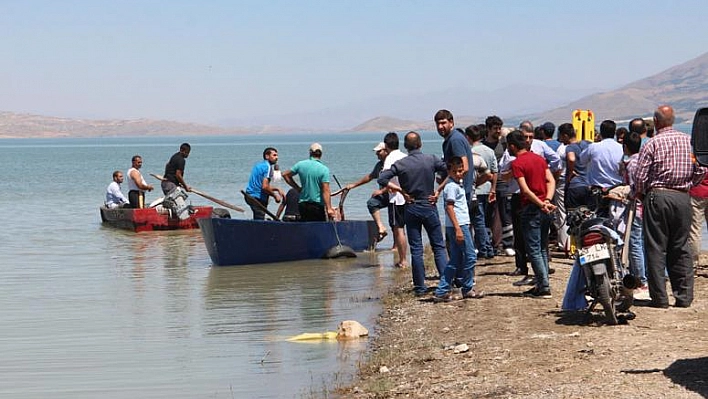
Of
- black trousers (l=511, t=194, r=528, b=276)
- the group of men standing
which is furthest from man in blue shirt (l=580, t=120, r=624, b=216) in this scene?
the group of men standing

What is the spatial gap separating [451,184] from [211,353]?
8.80 ft

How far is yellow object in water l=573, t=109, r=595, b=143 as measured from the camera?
15.1 m

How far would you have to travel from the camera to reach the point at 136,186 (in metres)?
24.4

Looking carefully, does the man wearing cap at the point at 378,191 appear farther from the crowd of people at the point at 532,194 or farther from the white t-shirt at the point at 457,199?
the white t-shirt at the point at 457,199

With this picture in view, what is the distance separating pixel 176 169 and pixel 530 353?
13984mm

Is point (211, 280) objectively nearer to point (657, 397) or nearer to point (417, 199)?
point (417, 199)

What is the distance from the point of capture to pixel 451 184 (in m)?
11.0

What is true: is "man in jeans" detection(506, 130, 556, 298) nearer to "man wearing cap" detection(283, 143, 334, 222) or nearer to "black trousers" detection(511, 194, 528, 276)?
"black trousers" detection(511, 194, 528, 276)

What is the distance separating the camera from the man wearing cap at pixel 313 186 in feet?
52.4

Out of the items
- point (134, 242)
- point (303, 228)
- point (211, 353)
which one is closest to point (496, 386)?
point (211, 353)

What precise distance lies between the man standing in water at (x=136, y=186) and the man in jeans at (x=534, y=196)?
45.9 feet

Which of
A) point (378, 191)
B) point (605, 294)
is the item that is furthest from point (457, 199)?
point (378, 191)

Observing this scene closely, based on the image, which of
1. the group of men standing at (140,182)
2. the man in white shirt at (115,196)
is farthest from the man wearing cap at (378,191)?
the man in white shirt at (115,196)

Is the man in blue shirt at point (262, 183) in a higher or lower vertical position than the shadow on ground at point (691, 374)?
higher
